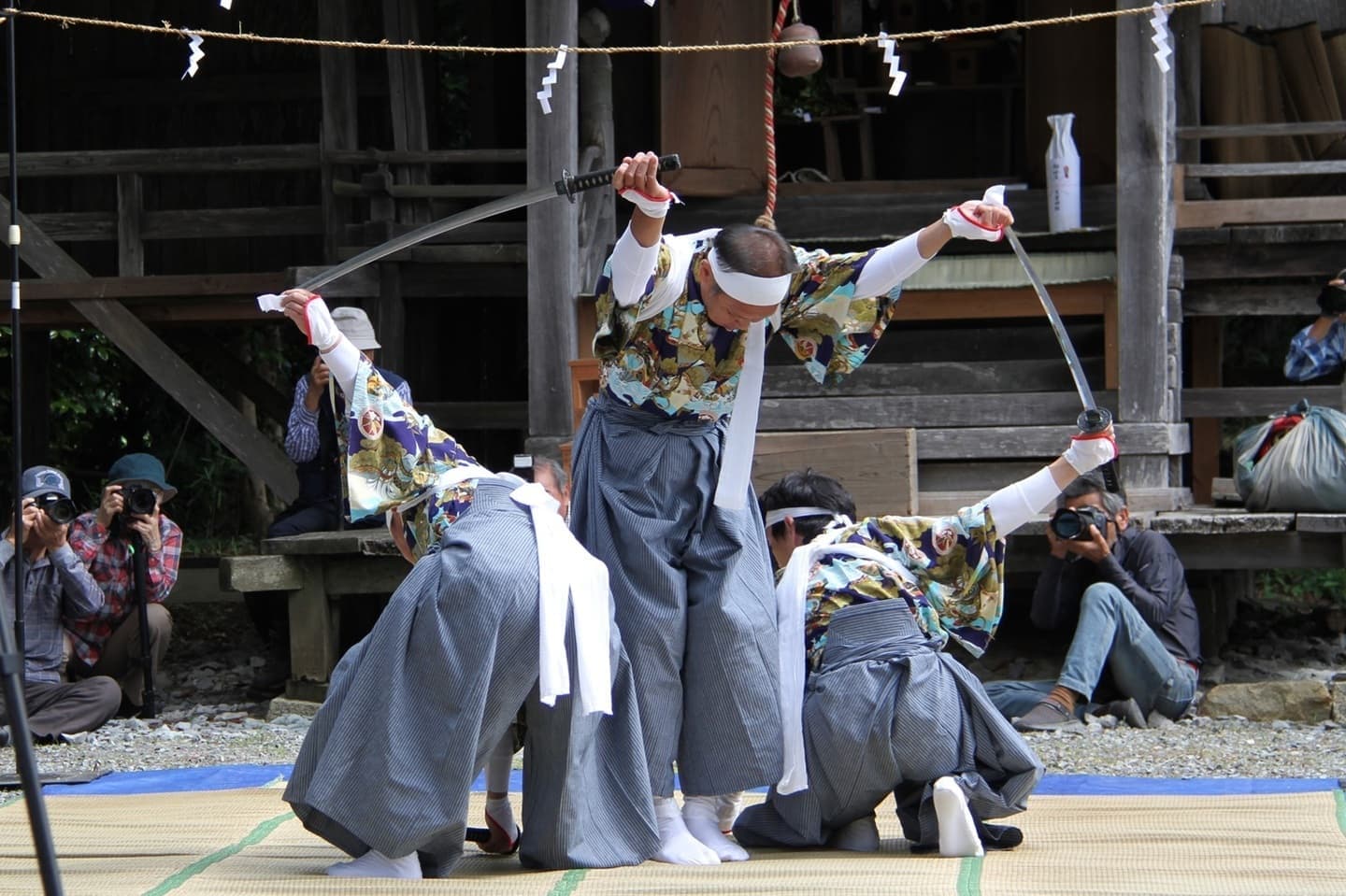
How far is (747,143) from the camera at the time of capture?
749 centimetres

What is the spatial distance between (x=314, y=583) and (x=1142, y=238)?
11.1ft

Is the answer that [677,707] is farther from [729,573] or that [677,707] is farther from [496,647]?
[496,647]

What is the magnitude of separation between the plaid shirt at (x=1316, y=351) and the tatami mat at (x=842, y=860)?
2.93 metres

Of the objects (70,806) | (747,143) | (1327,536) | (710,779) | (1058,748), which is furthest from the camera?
(747,143)

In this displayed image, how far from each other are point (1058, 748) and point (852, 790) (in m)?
2.18

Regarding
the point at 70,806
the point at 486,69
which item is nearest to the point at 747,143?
the point at 486,69

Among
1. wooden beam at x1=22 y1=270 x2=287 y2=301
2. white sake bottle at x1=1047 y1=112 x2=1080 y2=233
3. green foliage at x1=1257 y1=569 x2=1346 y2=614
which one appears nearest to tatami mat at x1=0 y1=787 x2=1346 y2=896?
white sake bottle at x1=1047 y1=112 x2=1080 y2=233

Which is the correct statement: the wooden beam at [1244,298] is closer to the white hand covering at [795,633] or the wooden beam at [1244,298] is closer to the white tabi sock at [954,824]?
the white hand covering at [795,633]

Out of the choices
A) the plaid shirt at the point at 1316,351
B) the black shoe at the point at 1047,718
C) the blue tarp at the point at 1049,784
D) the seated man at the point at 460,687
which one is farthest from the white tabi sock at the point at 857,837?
the plaid shirt at the point at 1316,351

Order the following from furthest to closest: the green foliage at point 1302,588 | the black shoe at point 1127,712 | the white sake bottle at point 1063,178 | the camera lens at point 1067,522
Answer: the green foliage at point 1302,588 → the white sake bottle at point 1063,178 → the black shoe at point 1127,712 → the camera lens at point 1067,522

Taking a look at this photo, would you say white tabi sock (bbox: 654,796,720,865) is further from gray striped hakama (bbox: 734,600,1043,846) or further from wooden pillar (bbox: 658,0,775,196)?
wooden pillar (bbox: 658,0,775,196)

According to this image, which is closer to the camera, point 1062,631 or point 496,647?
point 496,647

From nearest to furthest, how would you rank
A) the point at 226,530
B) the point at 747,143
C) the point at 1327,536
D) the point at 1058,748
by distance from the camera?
the point at 1058,748
the point at 1327,536
the point at 747,143
the point at 226,530

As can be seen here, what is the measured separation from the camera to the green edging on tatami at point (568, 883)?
2.99m
